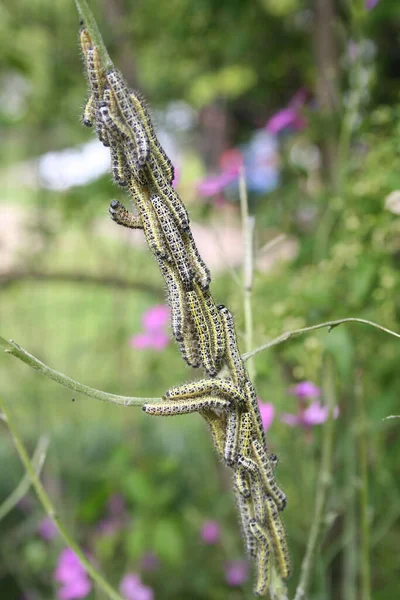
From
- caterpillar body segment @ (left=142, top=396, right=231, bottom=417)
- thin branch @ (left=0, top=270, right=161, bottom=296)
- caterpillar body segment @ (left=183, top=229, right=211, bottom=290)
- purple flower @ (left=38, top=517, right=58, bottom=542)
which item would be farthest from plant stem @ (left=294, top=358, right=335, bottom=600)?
purple flower @ (left=38, top=517, right=58, bottom=542)

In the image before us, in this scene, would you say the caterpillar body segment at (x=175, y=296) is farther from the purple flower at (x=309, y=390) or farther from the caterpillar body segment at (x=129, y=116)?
the purple flower at (x=309, y=390)

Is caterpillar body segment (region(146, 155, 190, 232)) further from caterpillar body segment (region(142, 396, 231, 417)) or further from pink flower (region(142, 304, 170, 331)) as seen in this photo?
pink flower (region(142, 304, 170, 331))

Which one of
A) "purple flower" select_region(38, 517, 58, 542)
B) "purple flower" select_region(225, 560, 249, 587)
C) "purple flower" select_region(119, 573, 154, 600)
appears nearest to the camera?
"purple flower" select_region(119, 573, 154, 600)

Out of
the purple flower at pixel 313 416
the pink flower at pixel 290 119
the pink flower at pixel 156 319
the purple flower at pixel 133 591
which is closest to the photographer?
the purple flower at pixel 313 416

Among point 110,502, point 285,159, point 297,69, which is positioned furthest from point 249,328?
point 297,69

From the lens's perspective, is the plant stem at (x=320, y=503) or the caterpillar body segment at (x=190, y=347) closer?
the caterpillar body segment at (x=190, y=347)

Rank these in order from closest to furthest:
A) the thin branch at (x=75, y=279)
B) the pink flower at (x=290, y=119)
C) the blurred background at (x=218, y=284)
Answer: the blurred background at (x=218, y=284)
the pink flower at (x=290, y=119)
the thin branch at (x=75, y=279)

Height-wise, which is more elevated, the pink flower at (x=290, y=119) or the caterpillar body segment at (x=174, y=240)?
the pink flower at (x=290, y=119)

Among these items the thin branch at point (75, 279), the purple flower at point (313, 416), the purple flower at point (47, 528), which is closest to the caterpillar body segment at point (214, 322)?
the purple flower at point (313, 416)

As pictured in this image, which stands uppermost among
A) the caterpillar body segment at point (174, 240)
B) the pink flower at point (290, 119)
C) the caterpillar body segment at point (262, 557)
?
the pink flower at point (290, 119)
